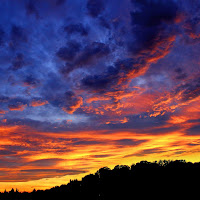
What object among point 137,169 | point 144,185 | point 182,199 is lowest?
point 182,199

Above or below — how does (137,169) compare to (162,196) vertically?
above

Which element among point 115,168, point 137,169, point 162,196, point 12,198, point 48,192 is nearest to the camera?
point 162,196

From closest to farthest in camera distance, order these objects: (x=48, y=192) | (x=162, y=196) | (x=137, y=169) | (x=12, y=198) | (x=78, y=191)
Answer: (x=162, y=196)
(x=137, y=169)
(x=78, y=191)
(x=48, y=192)
(x=12, y=198)

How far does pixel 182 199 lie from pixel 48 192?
74156 millimetres

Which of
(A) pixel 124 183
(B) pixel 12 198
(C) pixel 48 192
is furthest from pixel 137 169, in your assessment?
(B) pixel 12 198

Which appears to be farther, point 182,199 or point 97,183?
point 97,183

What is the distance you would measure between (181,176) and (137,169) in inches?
661

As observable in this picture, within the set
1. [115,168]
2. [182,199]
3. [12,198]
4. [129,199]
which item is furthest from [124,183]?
[12,198]

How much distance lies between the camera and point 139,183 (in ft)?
224

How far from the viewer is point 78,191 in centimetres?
9412

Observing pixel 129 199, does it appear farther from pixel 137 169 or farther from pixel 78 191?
pixel 78 191

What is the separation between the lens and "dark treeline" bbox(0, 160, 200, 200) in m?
58.1

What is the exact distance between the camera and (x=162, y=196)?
5938cm

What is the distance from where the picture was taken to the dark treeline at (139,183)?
58062 mm
